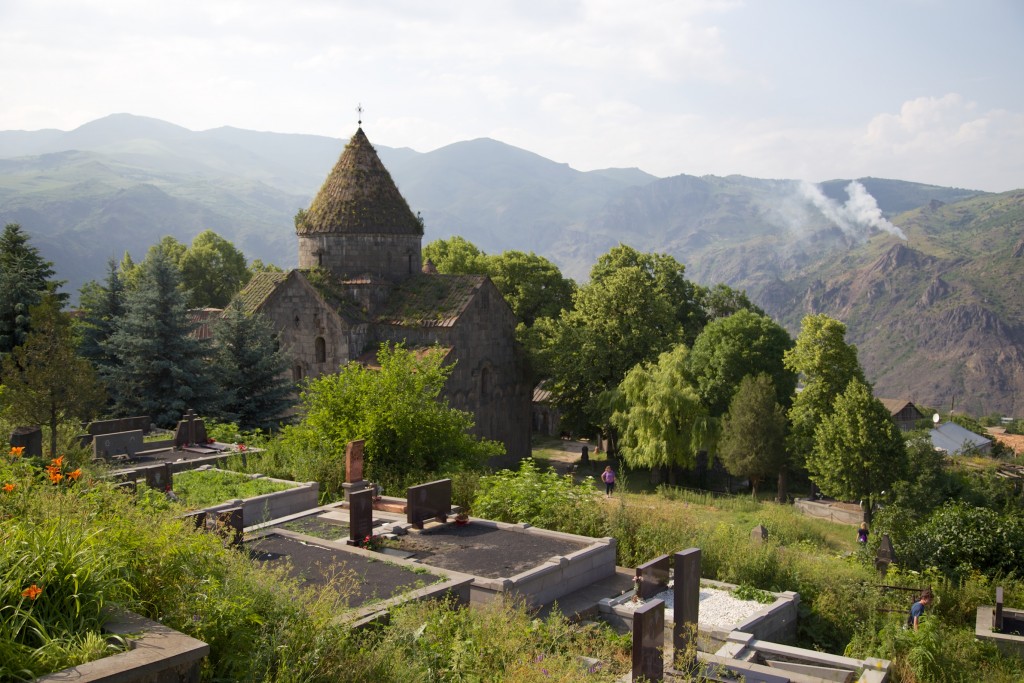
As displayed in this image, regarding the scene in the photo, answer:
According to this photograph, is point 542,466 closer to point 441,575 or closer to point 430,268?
point 430,268

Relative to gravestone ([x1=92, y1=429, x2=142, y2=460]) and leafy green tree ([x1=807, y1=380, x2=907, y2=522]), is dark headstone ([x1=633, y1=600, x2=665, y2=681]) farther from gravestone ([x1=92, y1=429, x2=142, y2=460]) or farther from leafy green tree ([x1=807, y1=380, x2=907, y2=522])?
leafy green tree ([x1=807, y1=380, x2=907, y2=522])

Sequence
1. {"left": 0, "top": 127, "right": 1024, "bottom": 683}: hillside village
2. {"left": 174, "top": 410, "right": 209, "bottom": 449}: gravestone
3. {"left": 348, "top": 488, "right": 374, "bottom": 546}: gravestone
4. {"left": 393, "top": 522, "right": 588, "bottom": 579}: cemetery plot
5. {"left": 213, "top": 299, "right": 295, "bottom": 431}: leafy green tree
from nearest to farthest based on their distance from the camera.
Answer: {"left": 0, "top": 127, "right": 1024, "bottom": 683}: hillside village < {"left": 393, "top": 522, "right": 588, "bottom": 579}: cemetery plot < {"left": 348, "top": 488, "right": 374, "bottom": 546}: gravestone < {"left": 174, "top": 410, "right": 209, "bottom": 449}: gravestone < {"left": 213, "top": 299, "right": 295, "bottom": 431}: leafy green tree

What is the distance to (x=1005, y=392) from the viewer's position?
121 meters

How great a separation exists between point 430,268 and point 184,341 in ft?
64.8

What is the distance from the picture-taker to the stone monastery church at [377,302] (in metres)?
28.0

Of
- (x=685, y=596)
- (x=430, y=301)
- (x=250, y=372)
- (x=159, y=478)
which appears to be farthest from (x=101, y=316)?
(x=685, y=596)

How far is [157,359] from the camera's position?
81.3 feet

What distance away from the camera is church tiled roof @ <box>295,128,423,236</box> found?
29.3 metres

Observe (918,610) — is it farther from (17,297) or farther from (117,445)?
(17,297)

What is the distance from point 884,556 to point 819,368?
1870 centimetres

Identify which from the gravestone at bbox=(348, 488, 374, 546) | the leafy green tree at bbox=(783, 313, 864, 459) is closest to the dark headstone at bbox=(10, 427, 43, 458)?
the gravestone at bbox=(348, 488, 374, 546)

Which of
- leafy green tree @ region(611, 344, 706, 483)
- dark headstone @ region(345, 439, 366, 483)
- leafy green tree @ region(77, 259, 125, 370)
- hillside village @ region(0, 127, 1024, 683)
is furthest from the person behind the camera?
leafy green tree @ region(611, 344, 706, 483)

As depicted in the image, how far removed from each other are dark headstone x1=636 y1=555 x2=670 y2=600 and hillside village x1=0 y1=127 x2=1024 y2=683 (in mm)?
47

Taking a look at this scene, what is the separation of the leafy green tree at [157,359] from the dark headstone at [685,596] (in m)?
18.9
